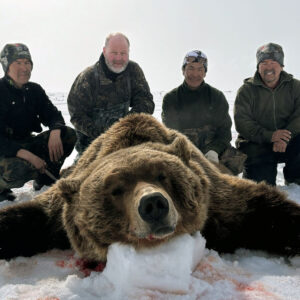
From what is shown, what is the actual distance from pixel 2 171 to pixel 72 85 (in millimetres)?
1533

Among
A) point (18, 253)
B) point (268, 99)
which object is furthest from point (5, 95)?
point (268, 99)

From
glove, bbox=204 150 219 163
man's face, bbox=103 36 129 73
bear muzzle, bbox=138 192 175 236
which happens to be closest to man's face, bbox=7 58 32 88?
man's face, bbox=103 36 129 73

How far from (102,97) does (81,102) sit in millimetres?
303

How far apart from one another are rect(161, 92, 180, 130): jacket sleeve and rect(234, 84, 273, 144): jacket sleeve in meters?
0.91

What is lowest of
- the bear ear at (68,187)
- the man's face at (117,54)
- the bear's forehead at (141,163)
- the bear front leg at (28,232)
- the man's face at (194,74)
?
the bear front leg at (28,232)

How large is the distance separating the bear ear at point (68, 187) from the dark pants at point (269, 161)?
10.4 feet

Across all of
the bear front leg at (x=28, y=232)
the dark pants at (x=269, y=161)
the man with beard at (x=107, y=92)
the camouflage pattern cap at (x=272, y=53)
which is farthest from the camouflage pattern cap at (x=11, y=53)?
the dark pants at (x=269, y=161)

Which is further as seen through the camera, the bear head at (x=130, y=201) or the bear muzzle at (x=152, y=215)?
the bear head at (x=130, y=201)

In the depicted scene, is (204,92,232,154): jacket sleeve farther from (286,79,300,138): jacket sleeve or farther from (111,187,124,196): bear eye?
(111,187,124,196): bear eye

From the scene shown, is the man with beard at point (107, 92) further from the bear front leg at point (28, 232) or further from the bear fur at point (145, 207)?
the bear front leg at point (28, 232)

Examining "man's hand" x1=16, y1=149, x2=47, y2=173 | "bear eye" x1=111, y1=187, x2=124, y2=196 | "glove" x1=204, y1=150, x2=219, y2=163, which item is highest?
"bear eye" x1=111, y1=187, x2=124, y2=196

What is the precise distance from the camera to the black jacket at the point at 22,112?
15.8 ft

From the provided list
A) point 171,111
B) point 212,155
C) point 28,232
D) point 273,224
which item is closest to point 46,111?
point 171,111

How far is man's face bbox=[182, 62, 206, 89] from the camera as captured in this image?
5297mm
